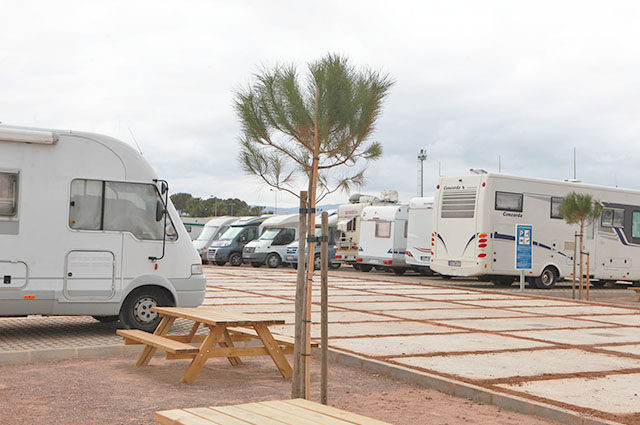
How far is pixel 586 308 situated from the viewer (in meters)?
16.3

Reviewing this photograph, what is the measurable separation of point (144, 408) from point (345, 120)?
8.99 ft

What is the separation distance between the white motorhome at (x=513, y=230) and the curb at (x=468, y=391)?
45.2 feet

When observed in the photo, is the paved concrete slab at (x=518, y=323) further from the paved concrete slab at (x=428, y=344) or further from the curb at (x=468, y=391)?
the curb at (x=468, y=391)

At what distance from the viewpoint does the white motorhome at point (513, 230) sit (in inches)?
842

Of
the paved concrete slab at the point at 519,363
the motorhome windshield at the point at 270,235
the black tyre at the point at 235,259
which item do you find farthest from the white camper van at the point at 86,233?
the black tyre at the point at 235,259

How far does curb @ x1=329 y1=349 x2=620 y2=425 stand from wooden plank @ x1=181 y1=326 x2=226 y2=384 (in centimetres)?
177

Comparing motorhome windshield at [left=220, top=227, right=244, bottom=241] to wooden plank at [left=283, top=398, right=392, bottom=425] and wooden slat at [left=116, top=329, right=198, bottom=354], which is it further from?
wooden plank at [left=283, top=398, right=392, bottom=425]

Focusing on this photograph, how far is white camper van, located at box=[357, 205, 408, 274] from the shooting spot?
1111 inches

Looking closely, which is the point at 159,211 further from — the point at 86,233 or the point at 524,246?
the point at 524,246

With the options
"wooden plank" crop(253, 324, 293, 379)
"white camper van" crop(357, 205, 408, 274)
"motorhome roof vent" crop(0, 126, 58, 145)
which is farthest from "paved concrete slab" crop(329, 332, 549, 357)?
"white camper van" crop(357, 205, 408, 274)

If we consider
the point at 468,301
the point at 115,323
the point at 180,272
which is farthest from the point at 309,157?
the point at 468,301

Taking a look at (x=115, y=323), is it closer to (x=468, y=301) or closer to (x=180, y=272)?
(x=180, y=272)

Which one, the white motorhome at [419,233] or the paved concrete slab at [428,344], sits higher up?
the white motorhome at [419,233]

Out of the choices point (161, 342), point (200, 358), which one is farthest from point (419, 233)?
point (200, 358)
